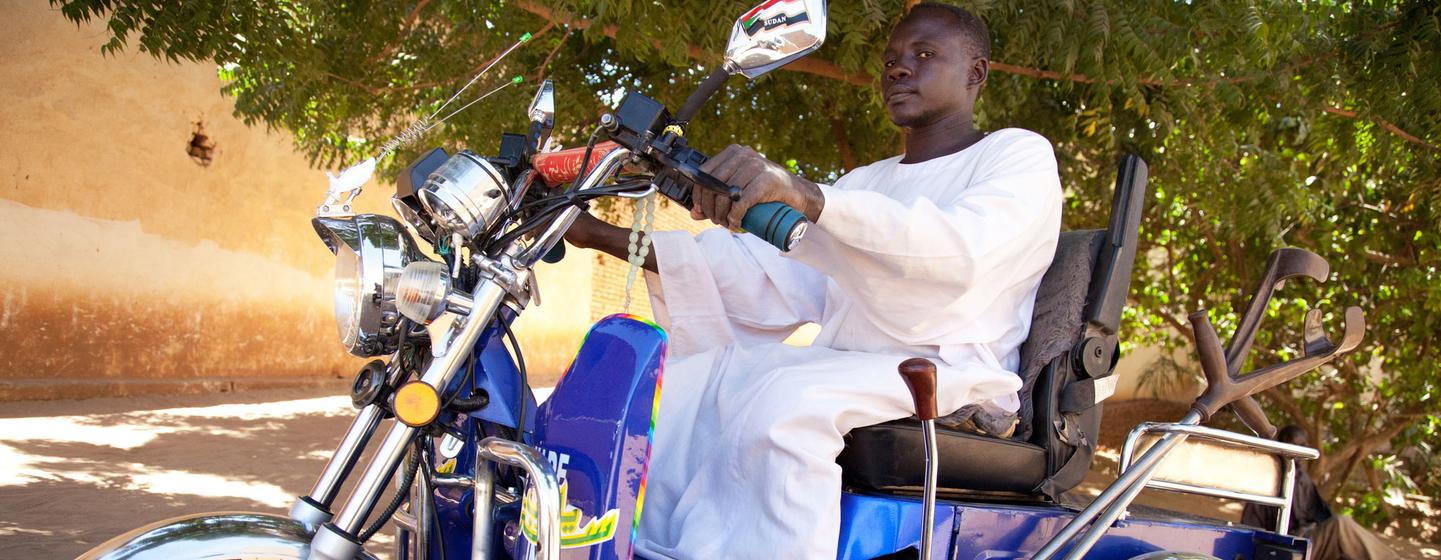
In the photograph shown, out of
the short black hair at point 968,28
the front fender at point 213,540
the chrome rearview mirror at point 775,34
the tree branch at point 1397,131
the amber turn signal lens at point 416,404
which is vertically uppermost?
the tree branch at point 1397,131

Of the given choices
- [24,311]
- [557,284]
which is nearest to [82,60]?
[24,311]

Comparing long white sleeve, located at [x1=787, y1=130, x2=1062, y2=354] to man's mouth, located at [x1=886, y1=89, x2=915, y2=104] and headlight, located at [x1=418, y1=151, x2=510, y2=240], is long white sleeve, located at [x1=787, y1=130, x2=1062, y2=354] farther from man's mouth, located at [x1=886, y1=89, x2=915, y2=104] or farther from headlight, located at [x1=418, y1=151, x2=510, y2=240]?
headlight, located at [x1=418, y1=151, x2=510, y2=240]

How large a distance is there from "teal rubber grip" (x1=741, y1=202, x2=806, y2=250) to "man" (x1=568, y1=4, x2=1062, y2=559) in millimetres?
36

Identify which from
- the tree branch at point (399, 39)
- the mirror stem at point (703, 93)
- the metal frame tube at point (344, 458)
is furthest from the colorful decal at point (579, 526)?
the tree branch at point (399, 39)

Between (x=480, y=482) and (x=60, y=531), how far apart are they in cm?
342

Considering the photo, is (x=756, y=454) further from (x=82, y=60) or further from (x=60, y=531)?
(x=82, y=60)

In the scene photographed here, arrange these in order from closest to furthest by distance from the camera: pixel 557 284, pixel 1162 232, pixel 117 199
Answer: pixel 117 199, pixel 1162 232, pixel 557 284

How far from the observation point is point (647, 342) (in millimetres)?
1541

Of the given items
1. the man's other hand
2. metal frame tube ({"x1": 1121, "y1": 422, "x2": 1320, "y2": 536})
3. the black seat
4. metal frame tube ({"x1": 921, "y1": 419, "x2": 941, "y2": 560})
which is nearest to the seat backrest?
the black seat

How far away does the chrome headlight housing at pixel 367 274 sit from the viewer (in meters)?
1.36

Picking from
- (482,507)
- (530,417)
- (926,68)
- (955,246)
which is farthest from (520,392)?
(926,68)

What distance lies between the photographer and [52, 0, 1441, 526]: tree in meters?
3.91

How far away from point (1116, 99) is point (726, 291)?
12.4ft

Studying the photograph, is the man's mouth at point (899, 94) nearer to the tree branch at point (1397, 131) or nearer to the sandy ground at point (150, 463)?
the sandy ground at point (150, 463)
